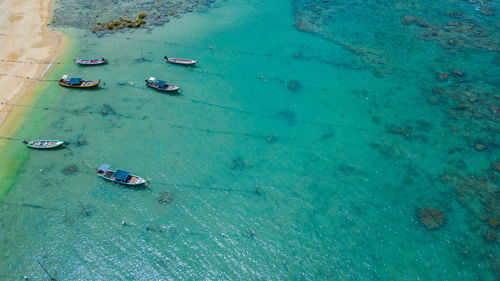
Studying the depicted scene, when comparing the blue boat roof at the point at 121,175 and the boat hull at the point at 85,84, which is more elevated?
the boat hull at the point at 85,84

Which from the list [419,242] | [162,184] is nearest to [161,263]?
[162,184]

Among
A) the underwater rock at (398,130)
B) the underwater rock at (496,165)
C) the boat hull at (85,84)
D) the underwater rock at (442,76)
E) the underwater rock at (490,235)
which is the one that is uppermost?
the boat hull at (85,84)

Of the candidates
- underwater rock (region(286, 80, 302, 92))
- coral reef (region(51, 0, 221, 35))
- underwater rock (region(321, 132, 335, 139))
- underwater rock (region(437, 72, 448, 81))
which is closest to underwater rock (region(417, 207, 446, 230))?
underwater rock (region(321, 132, 335, 139))

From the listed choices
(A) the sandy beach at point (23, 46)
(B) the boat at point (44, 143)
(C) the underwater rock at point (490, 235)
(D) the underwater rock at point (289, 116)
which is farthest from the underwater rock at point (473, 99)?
(A) the sandy beach at point (23, 46)

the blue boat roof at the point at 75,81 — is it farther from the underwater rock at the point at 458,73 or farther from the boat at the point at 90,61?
the underwater rock at the point at 458,73

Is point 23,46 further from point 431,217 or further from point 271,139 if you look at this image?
point 431,217
